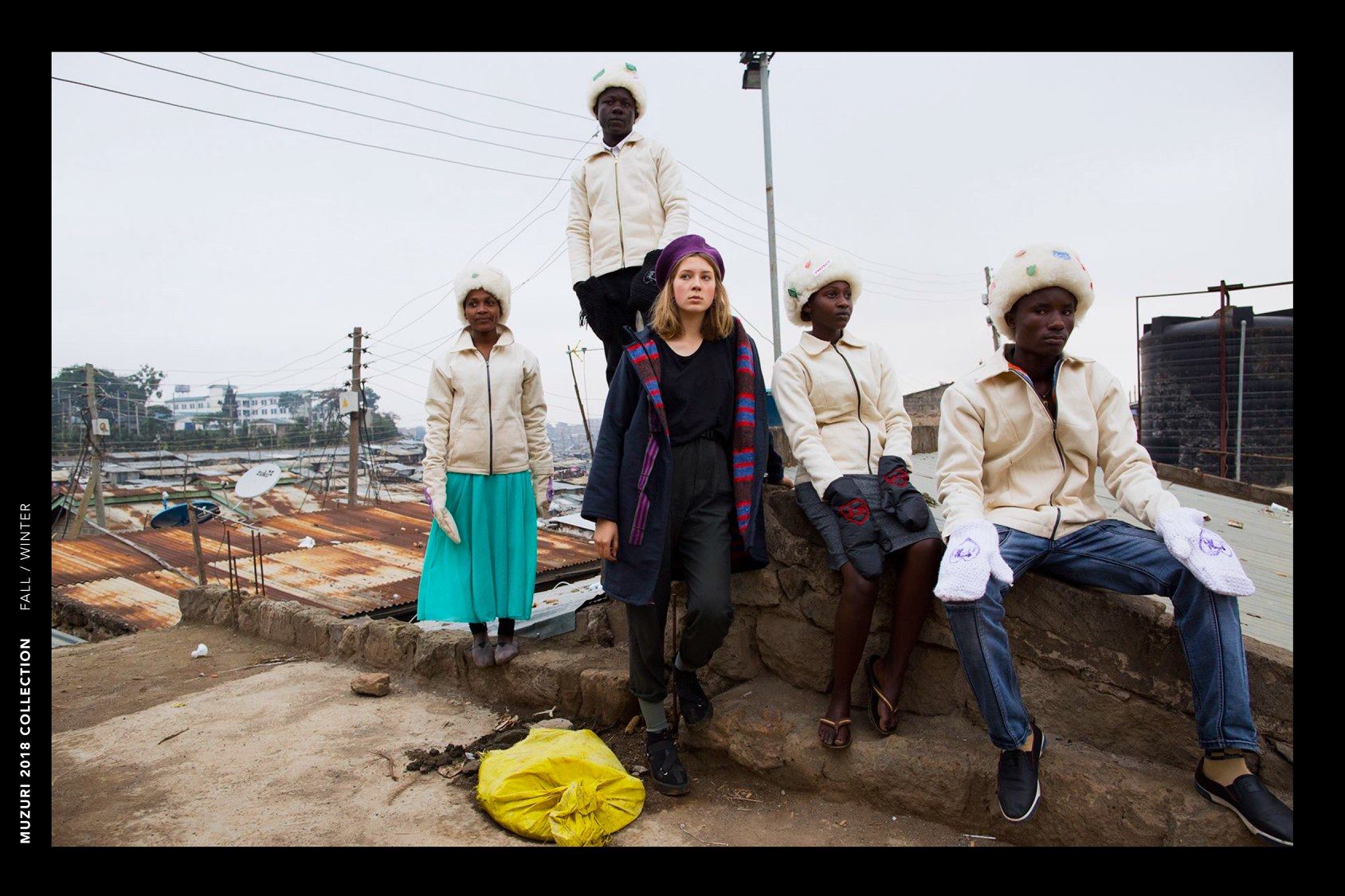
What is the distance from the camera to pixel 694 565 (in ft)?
9.85

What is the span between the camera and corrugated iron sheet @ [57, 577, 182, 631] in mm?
9875

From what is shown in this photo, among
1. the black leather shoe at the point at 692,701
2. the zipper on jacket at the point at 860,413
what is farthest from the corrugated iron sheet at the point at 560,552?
the zipper on jacket at the point at 860,413

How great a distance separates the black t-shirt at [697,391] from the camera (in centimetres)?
304

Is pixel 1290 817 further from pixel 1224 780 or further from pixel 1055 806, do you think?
pixel 1055 806

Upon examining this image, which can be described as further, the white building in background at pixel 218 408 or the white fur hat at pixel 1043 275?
the white building in background at pixel 218 408

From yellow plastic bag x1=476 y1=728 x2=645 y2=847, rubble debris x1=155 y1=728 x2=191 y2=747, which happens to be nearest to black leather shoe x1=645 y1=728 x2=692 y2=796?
yellow plastic bag x1=476 y1=728 x2=645 y2=847

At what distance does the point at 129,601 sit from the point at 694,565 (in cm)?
1095

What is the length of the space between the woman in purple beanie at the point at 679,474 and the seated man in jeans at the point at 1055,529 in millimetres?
804

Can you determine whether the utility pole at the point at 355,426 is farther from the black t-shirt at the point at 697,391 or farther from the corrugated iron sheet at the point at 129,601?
the black t-shirt at the point at 697,391

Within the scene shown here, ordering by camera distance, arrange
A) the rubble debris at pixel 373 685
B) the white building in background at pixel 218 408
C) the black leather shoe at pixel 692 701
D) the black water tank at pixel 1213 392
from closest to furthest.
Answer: the black leather shoe at pixel 692 701, the rubble debris at pixel 373 685, the black water tank at pixel 1213 392, the white building in background at pixel 218 408

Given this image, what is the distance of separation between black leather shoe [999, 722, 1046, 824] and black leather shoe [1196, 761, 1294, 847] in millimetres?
461

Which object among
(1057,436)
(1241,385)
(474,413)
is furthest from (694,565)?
(1241,385)

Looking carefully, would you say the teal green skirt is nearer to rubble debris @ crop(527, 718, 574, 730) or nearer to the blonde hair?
rubble debris @ crop(527, 718, 574, 730)
